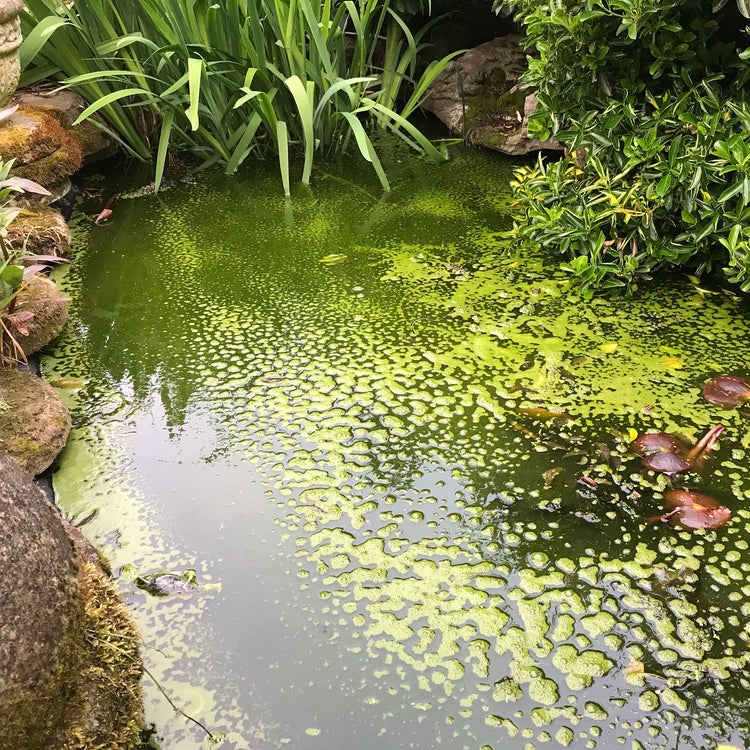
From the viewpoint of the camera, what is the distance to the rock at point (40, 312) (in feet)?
5.48

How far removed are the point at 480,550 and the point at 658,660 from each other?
0.31 metres

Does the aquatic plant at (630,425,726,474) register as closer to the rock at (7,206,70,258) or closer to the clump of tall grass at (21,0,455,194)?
the clump of tall grass at (21,0,455,194)

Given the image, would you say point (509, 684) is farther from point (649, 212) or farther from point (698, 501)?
point (649, 212)

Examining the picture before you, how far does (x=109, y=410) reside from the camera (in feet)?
5.05

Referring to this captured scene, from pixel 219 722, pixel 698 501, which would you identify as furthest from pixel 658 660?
pixel 219 722

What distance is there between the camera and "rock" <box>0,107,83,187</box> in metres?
2.26

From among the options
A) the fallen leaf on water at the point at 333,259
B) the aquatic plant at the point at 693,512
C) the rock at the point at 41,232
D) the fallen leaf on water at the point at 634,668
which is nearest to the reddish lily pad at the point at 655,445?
the aquatic plant at the point at 693,512

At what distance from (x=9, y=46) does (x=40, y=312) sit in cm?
108

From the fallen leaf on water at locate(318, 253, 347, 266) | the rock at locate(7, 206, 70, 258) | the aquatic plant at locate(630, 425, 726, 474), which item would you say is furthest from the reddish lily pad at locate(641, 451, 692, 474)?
the rock at locate(7, 206, 70, 258)

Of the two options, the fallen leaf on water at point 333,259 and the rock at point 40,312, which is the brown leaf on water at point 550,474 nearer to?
the fallen leaf on water at point 333,259

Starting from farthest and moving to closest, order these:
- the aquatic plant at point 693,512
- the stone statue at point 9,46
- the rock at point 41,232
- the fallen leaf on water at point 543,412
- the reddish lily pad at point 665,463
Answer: the stone statue at point 9,46 → the rock at point 41,232 → the fallen leaf on water at point 543,412 → the reddish lily pad at point 665,463 → the aquatic plant at point 693,512

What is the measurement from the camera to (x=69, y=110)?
8.77 feet

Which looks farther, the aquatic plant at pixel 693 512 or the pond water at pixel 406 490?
the aquatic plant at pixel 693 512

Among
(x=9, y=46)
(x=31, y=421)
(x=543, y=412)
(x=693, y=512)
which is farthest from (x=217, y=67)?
(x=693, y=512)
